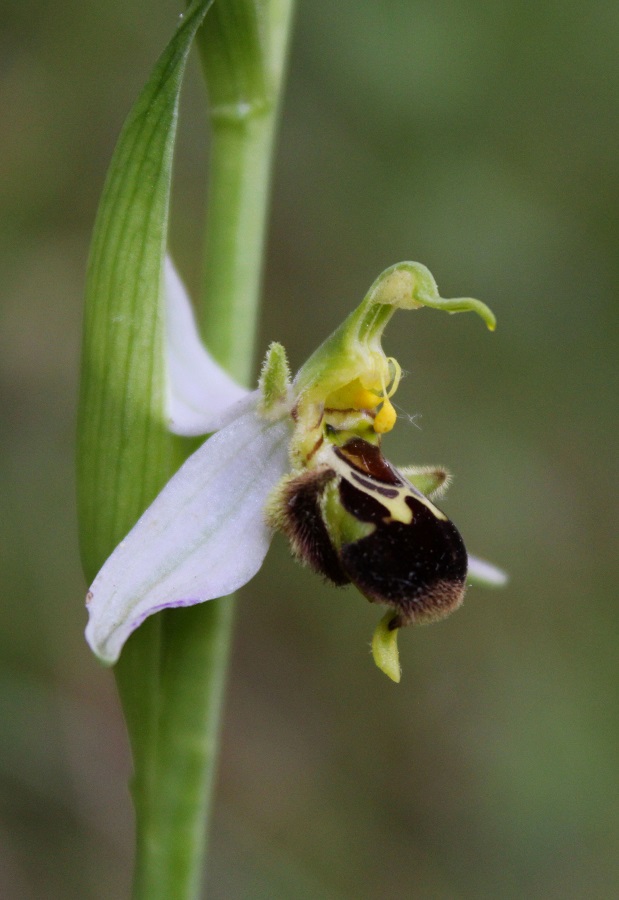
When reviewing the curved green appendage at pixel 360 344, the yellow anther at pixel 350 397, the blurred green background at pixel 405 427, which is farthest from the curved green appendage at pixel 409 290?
the blurred green background at pixel 405 427

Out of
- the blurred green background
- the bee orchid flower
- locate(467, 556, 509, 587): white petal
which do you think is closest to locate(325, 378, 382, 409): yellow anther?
the bee orchid flower

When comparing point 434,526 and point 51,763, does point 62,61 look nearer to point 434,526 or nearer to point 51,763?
point 51,763

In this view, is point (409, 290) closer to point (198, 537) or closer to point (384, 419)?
point (384, 419)

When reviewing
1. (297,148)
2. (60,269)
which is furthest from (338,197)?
(60,269)

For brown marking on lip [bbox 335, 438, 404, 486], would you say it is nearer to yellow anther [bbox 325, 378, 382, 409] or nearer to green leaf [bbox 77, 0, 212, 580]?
yellow anther [bbox 325, 378, 382, 409]

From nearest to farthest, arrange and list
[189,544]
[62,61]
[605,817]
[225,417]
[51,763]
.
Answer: [189,544]
[225,417]
[51,763]
[605,817]
[62,61]

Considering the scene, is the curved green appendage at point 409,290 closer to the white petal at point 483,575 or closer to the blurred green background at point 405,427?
the white petal at point 483,575
